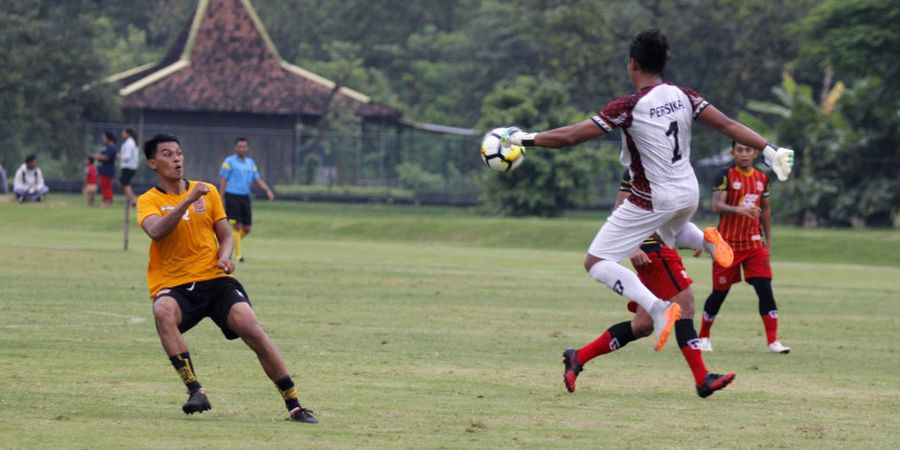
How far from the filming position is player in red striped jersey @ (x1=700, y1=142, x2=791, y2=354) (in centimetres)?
1625

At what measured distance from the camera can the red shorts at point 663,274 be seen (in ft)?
38.8

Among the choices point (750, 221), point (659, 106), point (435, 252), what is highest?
point (659, 106)

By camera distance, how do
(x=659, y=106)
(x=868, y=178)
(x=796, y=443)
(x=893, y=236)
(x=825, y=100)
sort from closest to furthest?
(x=796, y=443), (x=659, y=106), (x=893, y=236), (x=868, y=178), (x=825, y=100)

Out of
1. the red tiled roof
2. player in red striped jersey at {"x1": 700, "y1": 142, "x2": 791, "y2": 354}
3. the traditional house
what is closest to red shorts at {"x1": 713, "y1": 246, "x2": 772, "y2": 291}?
player in red striped jersey at {"x1": 700, "y1": 142, "x2": 791, "y2": 354}

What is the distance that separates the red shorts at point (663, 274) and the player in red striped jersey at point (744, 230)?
437cm

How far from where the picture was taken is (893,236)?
42.4m

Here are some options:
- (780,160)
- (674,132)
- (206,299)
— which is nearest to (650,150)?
(674,132)

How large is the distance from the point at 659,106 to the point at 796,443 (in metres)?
2.49

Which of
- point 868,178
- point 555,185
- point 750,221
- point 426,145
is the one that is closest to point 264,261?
point 750,221

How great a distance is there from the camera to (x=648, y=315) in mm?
11617

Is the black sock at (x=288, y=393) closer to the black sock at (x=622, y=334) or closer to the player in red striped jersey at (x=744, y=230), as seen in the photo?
the black sock at (x=622, y=334)

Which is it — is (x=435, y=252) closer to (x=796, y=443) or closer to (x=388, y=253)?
(x=388, y=253)

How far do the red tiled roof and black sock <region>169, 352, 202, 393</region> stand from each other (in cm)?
Answer: 5425

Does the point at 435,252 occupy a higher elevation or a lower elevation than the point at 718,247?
lower
